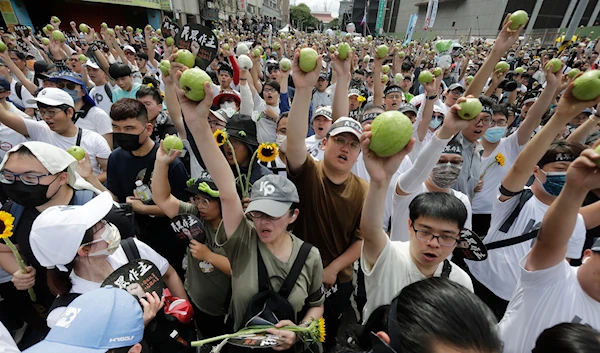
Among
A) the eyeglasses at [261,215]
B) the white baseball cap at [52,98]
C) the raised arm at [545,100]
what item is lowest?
the eyeglasses at [261,215]

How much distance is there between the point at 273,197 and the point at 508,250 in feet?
7.40

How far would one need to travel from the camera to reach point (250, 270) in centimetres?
182

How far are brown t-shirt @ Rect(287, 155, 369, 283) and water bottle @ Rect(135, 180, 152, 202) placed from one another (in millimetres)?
1557

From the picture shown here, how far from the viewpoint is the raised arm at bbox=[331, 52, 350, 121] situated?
8.82 feet

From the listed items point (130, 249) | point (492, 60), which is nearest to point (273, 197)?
point (130, 249)

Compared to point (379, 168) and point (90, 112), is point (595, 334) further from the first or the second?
point (90, 112)

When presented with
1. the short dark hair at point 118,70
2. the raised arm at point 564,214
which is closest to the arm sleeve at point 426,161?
the raised arm at point 564,214

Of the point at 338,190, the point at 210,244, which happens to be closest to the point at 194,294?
the point at 210,244

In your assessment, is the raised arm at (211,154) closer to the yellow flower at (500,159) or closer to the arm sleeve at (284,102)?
the yellow flower at (500,159)

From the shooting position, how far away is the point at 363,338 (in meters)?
1.29

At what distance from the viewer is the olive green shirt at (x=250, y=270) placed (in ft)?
5.90

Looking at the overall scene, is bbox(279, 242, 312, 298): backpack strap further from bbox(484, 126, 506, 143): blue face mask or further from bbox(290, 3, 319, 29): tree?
bbox(290, 3, 319, 29): tree

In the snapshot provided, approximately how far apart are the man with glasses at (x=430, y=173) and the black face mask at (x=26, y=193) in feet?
8.80

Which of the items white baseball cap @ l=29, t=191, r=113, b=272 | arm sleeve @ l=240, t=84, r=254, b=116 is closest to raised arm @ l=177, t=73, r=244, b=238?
white baseball cap @ l=29, t=191, r=113, b=272
